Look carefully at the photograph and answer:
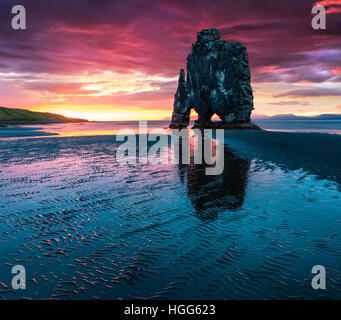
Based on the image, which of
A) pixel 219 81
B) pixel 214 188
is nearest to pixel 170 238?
pixel 214 188

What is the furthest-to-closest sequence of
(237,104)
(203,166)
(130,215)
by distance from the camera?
(237,104), (203,166), (130,215)

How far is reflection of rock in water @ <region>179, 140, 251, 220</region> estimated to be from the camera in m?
8.31

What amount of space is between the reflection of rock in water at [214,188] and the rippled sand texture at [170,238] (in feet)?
0.16

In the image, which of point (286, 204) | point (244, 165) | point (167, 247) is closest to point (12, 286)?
point (167, 247)

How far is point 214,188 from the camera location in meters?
10.9

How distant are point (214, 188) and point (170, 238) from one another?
17.5 feet

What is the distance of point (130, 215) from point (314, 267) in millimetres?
5296

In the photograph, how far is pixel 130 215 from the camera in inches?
301

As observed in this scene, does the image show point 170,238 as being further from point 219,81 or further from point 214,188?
point 219,81

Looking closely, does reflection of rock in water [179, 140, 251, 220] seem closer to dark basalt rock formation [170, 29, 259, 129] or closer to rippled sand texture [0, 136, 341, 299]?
rippled sand texture [0, 136, 341, 299]

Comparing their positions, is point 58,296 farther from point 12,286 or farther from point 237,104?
point 237,104

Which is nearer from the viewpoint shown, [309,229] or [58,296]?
[58,296]

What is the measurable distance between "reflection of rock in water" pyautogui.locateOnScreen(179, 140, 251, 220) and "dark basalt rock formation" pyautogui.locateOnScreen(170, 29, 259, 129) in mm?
55480

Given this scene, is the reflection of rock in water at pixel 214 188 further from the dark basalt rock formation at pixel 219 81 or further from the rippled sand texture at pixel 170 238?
the dark basalt rock formation at pixel 219 81
